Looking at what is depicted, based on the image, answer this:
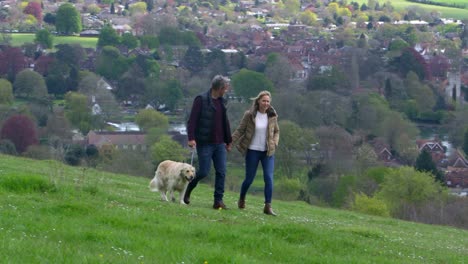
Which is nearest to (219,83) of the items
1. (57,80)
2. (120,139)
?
(120,139)

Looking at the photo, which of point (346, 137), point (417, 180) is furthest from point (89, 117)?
point (417, 180)

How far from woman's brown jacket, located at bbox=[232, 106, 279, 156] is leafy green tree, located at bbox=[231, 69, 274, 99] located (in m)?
53.7

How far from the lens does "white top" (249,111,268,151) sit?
38.6 ft

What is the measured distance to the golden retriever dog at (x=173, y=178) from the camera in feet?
39.8

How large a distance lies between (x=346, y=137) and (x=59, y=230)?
40991mm

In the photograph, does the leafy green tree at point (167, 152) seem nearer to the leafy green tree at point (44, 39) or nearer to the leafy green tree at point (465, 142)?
the leafy green tree at point (465, 142)

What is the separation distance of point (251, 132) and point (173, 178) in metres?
1.13

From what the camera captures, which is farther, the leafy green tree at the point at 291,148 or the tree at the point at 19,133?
the tree at the point at 19,133

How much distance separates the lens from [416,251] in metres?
10.3

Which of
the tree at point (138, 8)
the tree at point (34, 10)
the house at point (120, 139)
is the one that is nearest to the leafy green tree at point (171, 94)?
the house at point (120, 139)

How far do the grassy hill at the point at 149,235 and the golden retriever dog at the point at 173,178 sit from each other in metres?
0.70

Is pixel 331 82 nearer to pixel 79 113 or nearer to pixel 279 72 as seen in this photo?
pixel 279 72

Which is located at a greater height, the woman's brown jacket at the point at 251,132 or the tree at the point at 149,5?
the woman's brown jacket at the point at 251,132

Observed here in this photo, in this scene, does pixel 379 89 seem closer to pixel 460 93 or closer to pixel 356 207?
pixel 460 93
